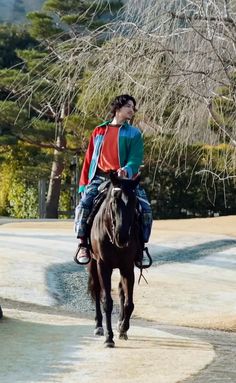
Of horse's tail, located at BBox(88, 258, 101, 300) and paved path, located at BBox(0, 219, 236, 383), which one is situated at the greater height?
horse's tail, located at BBox(88, 258, 101, 300)

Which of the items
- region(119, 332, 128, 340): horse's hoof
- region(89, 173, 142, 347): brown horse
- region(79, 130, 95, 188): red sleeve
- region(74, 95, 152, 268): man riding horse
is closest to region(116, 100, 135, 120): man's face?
region(74, 95, 152, 268): man riding horse

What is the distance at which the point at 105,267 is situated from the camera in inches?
318

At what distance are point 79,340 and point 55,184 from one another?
25.5 meters

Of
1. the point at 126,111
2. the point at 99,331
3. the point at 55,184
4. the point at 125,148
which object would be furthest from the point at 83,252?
the point at 55,184

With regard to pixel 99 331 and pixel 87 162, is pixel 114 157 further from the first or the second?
pixel 99 331

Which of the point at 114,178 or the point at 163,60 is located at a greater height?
the point at 163,60

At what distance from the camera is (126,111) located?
8336 mm

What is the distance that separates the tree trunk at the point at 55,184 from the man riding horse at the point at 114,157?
78.1 feet

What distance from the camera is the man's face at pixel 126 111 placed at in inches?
328

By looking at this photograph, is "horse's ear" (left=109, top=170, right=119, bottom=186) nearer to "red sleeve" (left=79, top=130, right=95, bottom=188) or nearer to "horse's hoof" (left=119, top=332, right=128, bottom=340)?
"red sleeve" (left=79, top=130, right=95, bottom=188)

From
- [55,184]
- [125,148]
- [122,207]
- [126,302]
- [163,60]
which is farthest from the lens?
[55,184]

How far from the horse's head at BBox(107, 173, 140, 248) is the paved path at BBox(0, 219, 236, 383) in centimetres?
91

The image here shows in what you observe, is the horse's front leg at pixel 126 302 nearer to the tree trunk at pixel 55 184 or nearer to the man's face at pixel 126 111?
the man's face at pixel 126 111

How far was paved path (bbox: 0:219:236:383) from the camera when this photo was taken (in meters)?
6.60
